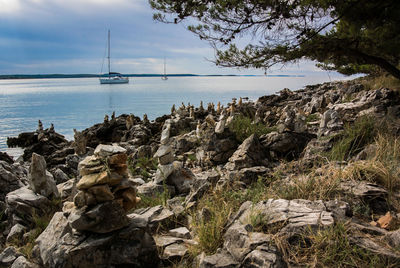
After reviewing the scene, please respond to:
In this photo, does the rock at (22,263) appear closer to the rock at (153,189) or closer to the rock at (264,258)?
the rock at (153,189)

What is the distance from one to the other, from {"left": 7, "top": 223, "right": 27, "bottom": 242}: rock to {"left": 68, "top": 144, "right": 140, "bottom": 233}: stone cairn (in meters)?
2.57

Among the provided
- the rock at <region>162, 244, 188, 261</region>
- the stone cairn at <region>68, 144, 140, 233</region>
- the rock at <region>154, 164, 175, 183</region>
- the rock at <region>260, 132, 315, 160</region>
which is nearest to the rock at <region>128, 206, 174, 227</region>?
the rock at <region>162, 244, 188, 261</region>

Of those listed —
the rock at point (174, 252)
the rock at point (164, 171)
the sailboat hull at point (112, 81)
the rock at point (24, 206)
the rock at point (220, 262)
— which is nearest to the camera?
the rock at point (220, 262)

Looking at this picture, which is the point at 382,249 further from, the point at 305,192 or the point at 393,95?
the point at 393,95

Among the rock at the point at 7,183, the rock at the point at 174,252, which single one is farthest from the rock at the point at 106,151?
the rock at the point at 7,183

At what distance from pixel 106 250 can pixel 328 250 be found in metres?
2.56

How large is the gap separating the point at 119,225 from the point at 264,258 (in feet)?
6.09

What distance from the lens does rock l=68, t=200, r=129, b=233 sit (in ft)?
11.9

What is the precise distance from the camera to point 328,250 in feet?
9.87

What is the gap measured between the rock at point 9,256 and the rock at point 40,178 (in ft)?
6.23

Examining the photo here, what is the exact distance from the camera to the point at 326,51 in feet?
31.3

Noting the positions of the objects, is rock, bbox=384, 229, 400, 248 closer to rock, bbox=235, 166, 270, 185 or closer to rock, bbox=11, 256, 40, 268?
rock, bbox=235, 166, 270, 185

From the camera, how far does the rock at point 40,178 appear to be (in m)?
6.22

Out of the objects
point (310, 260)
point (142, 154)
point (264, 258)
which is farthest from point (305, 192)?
point (142, 154)
